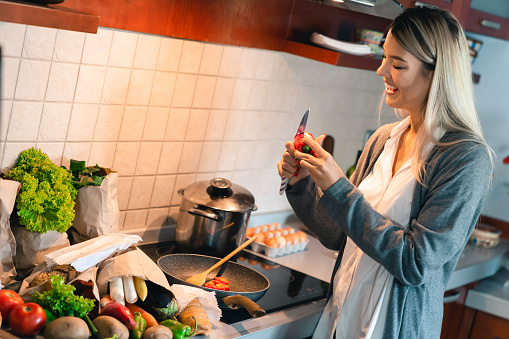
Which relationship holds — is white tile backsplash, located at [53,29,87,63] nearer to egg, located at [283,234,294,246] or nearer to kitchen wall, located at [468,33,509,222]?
egg, located at [283,234,294,246]

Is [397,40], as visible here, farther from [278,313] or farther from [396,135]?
[278,313]

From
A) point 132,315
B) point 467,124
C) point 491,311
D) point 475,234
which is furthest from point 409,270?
point 475,234

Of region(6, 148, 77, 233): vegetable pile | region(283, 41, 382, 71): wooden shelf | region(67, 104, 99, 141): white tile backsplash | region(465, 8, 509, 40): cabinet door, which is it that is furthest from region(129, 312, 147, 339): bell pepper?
region(465, 8, 509, 40): cabinet door

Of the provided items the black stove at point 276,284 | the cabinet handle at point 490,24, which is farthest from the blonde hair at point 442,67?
the cabinet handle at point 490,24

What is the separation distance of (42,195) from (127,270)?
11.3 inches

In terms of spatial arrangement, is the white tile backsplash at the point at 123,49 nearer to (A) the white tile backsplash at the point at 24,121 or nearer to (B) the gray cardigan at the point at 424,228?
(A) the white tile backsplash at the point at 24,121

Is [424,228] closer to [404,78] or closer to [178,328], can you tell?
[404,78]

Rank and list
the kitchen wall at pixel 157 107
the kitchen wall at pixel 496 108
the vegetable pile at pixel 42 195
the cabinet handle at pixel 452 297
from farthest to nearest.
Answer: the kitchen wall at pixel 496 108, the cabinet handle at pixel 452 297, the kitchen wall at pixel 157 107, the vegetable pile at pixel 42 195

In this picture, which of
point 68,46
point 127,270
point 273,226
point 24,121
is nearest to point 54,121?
point 24,121

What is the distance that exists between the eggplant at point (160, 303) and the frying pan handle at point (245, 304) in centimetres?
20

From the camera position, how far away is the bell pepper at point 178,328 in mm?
1354

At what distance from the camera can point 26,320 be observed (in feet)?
3.93

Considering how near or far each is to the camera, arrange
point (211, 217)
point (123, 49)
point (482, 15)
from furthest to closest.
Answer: point (482, 15), point (211, 217), point (123, 49)

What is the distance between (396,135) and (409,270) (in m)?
0.41
